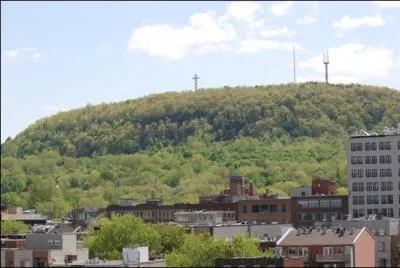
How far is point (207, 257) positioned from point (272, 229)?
131 ft

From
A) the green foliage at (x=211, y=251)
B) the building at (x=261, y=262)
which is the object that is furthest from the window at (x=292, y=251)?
the building at (x=261, y=262)

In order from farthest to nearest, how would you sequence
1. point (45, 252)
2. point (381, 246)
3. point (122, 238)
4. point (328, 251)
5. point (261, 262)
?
point (122, 238) < point (381, 246) < point (328, 251) < point (45, 252) < point (261, 262)

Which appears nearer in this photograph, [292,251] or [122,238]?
[292,251]

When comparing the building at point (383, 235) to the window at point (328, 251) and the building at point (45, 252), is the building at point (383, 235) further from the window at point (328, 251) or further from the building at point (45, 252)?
the building at point (45, 252)

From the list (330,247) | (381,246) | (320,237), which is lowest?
(381,246)

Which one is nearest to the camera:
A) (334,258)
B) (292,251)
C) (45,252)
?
(45,252)

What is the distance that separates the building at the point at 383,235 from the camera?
551 feet

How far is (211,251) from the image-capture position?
509 feet

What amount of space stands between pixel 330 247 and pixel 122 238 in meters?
42.5

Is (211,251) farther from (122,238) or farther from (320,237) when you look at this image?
(122,238)

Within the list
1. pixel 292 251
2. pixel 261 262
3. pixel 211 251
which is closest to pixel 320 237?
pixel 292 251

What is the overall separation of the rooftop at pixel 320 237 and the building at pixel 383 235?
53.0 feet

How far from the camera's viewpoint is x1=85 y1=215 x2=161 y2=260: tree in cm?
17762

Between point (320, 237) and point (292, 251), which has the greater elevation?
point (320, 237)
